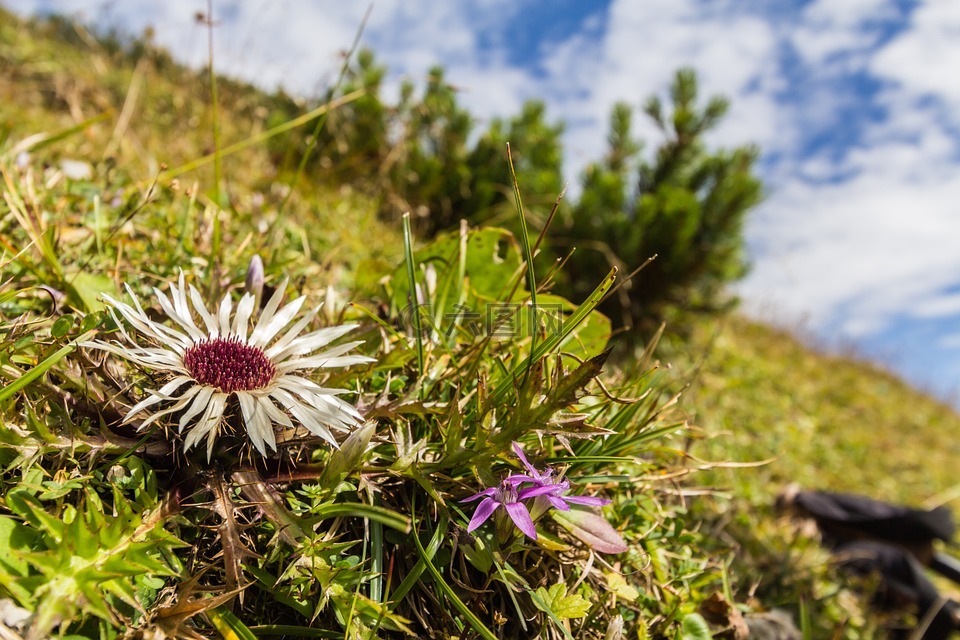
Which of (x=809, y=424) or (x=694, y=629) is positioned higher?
(x=694, y=629)

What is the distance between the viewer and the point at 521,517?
3.13ft

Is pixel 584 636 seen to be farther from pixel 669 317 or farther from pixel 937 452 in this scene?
pixel 937 452

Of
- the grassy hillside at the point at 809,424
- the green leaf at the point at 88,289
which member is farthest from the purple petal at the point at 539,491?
the grassy hillside at the point at 809,424

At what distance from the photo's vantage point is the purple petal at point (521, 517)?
3.05ft

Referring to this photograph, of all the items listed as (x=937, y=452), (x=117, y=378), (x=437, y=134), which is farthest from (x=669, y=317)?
(x=937, y=452)

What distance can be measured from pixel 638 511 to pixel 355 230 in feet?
7.45

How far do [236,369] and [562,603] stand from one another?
26.9 inches

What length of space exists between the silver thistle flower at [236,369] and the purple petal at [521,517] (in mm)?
284

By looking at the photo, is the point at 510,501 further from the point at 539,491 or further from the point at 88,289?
the point at 88,289

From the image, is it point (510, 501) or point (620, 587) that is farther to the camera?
point (620, 587)

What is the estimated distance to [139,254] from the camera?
1676 millimetres

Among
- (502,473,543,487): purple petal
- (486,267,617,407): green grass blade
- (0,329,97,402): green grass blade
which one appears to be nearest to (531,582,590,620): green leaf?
(502,473,543,487): purple petal

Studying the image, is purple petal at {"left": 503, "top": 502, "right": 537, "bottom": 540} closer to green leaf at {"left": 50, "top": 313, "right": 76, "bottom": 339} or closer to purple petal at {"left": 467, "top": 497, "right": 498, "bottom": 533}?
purple petal at {"left": 467, "top": 497, "right": 498, "bottom": 533}

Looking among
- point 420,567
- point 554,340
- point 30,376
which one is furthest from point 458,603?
point 30,376
